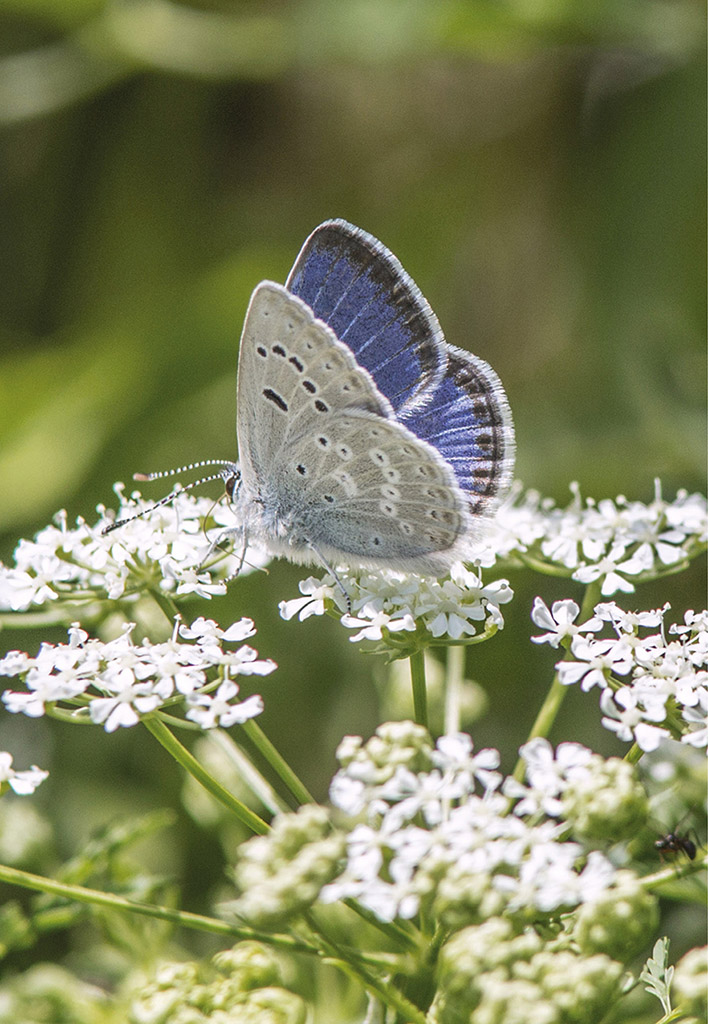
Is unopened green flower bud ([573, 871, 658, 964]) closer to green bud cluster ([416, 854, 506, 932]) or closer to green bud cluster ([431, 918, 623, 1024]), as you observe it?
green bud cluster ([431, 918, 623, 1024])

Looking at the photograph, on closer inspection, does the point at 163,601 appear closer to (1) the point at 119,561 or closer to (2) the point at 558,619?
(1) the point at 119,561

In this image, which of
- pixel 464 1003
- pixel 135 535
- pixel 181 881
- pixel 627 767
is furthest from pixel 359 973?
pixel 181 881

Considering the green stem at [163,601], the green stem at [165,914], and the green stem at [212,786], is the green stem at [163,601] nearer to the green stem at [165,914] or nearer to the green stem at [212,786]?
the green stem at [212,786]

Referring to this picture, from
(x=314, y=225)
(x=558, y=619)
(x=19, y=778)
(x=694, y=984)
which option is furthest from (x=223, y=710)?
(x=314, y=225)

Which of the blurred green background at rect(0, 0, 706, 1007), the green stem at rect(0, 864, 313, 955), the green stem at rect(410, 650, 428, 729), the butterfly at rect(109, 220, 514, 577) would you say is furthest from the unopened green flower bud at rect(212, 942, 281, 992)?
the blurred green background at rect(0, 0, 706, 1007)

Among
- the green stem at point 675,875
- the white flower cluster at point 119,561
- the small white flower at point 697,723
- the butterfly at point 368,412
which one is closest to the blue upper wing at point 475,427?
the butterfly at point 368,412
